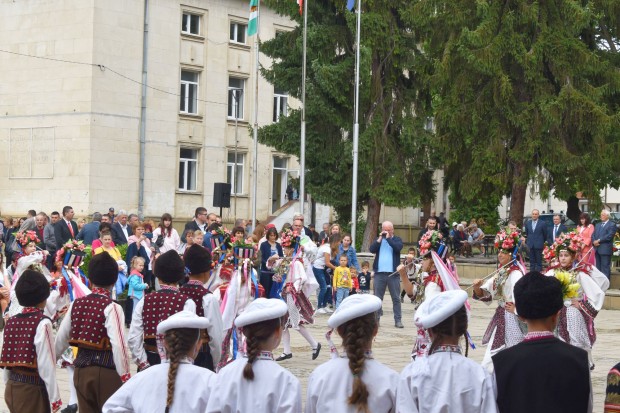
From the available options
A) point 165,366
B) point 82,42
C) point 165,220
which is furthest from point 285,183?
point 165,366

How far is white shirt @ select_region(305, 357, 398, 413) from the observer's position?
589cm

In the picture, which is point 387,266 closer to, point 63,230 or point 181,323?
point 63,230

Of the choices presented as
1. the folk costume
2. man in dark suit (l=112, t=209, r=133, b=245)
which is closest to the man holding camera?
man in dark suit (l=112, t=209, r=133, b=245)

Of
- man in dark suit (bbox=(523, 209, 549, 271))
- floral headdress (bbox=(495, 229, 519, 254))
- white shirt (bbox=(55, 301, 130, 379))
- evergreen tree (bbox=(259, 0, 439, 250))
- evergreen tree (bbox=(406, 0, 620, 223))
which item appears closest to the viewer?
white shirt (bbox=(55, 301, 130, 379))

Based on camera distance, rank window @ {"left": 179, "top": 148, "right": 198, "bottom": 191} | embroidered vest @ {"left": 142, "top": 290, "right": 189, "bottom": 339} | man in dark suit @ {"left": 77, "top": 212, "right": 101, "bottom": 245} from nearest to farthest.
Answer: embroidered vest @ {"left": 142, "top": 290, "right": 189, "bottom": 339}, man in dark suit @ {"left": 77, "top": 212, "right": 101, "bottom": 245}, window @ {"left": 179, "top": 148, "right": 198, "bottom": 191}

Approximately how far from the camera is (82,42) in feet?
145

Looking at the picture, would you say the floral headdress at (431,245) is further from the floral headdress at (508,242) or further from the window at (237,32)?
the window at (237,32)

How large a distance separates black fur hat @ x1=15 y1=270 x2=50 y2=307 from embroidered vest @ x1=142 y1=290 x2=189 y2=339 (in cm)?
81

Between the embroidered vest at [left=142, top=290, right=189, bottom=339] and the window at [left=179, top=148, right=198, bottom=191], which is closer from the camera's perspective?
the embroidered vest at [left=142, top=290, right=189, bottom=339]

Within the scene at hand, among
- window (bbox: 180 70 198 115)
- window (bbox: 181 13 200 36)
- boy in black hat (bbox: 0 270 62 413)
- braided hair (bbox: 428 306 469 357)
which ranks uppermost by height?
window (bbox: 181 13 200 36)

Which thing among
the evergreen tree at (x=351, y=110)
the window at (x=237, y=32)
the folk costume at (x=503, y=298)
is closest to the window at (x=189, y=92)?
the window at (x=237, y=32)

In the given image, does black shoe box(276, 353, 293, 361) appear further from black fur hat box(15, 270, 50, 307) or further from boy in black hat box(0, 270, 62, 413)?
boy in black hat box(0, 270, 62, 413)

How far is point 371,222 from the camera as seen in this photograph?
4041 centimetres

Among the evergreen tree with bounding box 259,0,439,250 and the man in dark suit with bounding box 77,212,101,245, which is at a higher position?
the evergreen tree with bounding box 259,0,439,250
